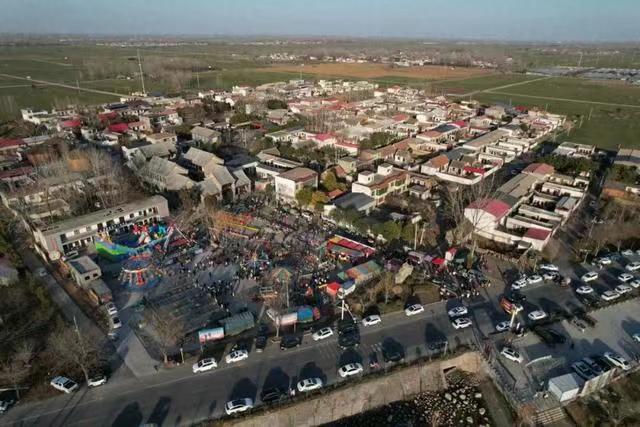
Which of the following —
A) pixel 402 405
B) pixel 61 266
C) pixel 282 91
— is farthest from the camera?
pixel 282 91

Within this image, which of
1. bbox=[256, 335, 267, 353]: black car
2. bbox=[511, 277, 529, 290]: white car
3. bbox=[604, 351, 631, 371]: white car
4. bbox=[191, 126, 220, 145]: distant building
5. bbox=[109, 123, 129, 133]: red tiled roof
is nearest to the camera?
bbox=[604, 351, 631, 371]: white car

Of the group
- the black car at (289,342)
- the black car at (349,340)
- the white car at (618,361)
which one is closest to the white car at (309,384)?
the black car at (289,342)

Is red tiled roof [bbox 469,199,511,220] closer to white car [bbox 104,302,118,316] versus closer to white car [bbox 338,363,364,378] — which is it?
white car [bbox 338,363,364,378]

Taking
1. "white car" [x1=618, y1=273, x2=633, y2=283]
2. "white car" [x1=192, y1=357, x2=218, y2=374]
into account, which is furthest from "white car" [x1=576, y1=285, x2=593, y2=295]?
"white car" [x1=192, y1=357, x2=218, y2=374]

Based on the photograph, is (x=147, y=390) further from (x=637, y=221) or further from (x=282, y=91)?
(x=282, y=91)

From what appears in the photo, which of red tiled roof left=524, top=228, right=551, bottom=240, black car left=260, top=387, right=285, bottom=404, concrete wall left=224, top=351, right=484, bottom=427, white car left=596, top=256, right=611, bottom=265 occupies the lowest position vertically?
concrete wall left=224, top=351, right=484, bottom=427

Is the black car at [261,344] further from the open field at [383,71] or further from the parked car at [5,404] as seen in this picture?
the open field at [383,71]

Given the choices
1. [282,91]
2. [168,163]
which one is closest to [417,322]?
[168,163]
